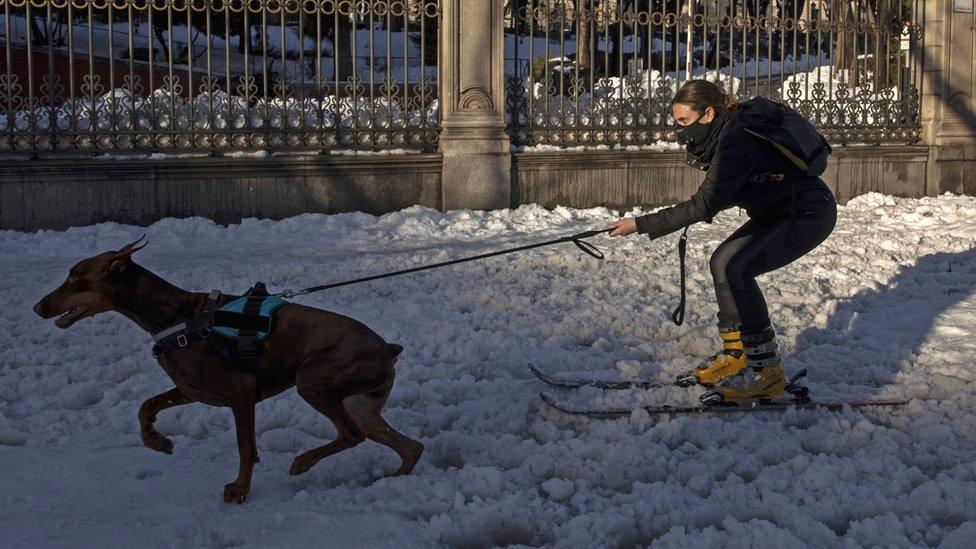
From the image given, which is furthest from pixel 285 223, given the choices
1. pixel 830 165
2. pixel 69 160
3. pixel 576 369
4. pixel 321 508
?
pixel 321 508

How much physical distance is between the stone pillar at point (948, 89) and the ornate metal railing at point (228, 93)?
6530mm

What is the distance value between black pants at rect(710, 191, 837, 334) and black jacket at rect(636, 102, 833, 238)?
58 mm

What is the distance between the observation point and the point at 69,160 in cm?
1236

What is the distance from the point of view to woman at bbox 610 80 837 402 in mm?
6223

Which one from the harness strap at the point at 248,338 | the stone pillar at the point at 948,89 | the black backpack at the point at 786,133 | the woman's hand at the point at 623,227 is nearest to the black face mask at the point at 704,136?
the black backpack at the point at 786,133

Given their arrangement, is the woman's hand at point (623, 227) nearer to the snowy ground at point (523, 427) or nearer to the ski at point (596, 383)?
the snowy ground at point (523, 427)

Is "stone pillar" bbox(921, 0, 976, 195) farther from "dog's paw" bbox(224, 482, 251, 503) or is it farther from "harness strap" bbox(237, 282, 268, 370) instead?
"dog's paw" bbox(224, 482, 251, 503)

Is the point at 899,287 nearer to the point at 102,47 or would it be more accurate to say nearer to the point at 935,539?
the point at 935,539

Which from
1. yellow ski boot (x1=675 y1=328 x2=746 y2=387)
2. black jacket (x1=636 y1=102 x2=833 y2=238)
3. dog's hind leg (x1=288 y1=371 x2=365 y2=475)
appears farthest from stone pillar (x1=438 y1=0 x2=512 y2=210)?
dog's hind leg (x1=288 y1=371 x2=365 y2=475)

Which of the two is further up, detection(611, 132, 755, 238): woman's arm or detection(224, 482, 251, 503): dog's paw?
detection(611, 132, 755, 238): woman's arm

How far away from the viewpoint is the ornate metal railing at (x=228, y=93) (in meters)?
12.4

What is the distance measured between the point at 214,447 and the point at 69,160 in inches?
287

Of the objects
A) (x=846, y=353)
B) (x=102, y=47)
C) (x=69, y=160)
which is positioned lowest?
(x=846, y=353)

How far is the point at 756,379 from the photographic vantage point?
21.2 ft
